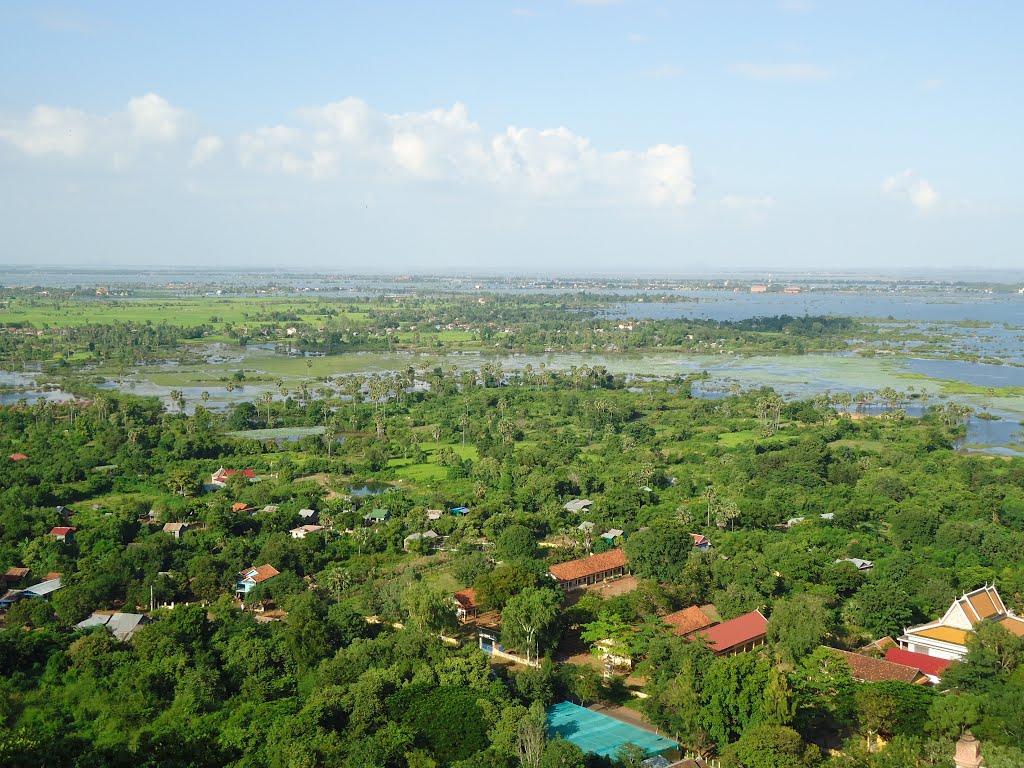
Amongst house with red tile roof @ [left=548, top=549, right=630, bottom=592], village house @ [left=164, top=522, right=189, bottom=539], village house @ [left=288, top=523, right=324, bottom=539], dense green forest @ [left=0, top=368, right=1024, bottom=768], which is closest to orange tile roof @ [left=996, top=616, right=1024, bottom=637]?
dense green forest @ [left=0, top=368, right=1024, bottom=768]

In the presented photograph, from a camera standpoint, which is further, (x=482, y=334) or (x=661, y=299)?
(x=661, y=299)

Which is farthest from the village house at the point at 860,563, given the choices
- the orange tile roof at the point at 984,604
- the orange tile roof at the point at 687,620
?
the orange tile roof at the point at 687,620

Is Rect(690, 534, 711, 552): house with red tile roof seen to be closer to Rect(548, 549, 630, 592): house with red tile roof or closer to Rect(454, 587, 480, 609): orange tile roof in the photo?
Rect(548, 549, 630, 592): house with red tile roof

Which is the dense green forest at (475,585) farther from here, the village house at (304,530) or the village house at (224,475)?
A: the village house at (224,475)

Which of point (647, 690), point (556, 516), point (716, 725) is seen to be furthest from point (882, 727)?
point (556, 516)

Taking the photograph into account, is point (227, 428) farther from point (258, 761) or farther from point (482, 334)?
point (482, 334)

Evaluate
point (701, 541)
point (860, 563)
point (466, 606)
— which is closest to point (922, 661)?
point (860, 563)
